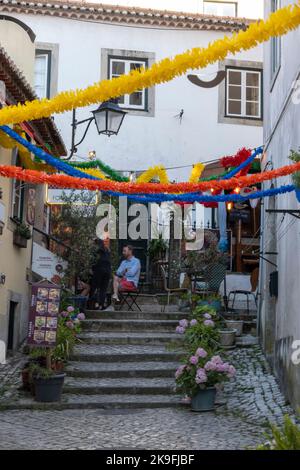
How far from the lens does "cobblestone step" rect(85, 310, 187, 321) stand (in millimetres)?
13398

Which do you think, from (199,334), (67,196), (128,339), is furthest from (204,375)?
(67,196)

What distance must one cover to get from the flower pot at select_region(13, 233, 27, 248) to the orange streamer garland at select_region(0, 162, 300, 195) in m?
3.78

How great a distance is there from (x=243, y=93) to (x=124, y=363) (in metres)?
10.3

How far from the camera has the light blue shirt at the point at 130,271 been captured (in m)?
14.0

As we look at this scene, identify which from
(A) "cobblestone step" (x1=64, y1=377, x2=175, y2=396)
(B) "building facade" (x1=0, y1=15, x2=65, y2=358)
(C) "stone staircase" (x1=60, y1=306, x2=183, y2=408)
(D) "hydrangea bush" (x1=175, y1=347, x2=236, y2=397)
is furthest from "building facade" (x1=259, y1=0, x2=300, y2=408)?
(B) "building facade" (x1=0, y1=15, x2=65, y2=358)

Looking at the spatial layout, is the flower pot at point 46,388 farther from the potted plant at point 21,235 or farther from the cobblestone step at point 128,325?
the cobblestone step at point 128,325

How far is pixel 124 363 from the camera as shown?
11.4 metres

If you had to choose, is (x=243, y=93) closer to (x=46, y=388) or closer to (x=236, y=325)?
(x=236, y=325)

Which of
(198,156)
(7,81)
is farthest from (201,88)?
(7,81)

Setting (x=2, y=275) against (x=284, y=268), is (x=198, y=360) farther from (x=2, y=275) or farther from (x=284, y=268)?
(x=2, y=275)

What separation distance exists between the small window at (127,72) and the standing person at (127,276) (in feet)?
18.4

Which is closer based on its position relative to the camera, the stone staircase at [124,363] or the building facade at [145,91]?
the stone staircase at [124,363]

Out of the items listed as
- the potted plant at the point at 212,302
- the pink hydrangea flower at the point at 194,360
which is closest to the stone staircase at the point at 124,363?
the potted plant at the point at 212,302

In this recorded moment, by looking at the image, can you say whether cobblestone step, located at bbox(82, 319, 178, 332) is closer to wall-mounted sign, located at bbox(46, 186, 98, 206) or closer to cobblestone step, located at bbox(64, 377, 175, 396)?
cobblestone step, located at bbox(64, 377, 175, 396)
